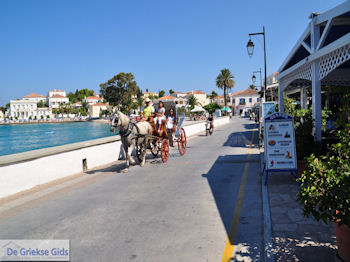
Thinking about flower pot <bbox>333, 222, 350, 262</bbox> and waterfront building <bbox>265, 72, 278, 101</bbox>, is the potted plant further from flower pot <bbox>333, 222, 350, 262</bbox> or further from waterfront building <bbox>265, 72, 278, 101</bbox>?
waterfront building <bbox>265, 72, 278, 101</bbox>

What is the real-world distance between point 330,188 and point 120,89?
3348 inches

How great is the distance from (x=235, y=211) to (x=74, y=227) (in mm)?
3101

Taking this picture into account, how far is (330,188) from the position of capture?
314 cm

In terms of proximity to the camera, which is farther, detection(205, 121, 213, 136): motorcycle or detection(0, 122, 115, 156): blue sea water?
detection(0, 122, 115, 156): blue sea water

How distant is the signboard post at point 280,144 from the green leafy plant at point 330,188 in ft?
11.4

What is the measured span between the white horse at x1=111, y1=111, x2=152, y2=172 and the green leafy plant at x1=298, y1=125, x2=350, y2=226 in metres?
6.38

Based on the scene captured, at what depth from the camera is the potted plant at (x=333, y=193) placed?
3.01 metres

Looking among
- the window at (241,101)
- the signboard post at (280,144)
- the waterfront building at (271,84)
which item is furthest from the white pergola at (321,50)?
the window at (241,101)

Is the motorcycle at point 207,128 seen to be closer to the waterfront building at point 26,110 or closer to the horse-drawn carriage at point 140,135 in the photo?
the horse-drawn carriage at point 140,135

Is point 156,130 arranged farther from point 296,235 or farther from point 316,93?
point 296,235

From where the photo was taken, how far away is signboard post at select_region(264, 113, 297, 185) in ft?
22.4

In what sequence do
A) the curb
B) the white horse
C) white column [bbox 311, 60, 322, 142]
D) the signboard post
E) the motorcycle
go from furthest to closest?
1. the motorcycle
2. the white horse
3. white column [bbox 311, 60, 322, 142]
4. the signboard post
5. the curb

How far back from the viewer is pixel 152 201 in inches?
246

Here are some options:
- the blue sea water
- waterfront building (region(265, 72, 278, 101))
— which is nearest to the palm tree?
the blue sea water
